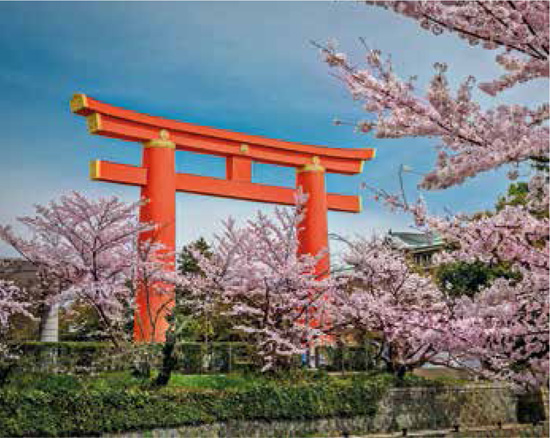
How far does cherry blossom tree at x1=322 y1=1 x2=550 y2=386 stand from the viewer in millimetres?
4141

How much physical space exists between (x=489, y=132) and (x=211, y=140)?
52.7 feet

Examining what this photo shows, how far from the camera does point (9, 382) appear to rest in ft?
36.8

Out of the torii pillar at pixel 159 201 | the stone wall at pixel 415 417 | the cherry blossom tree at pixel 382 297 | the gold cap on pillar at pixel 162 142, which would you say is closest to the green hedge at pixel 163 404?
the stone wall at pixel 415 417

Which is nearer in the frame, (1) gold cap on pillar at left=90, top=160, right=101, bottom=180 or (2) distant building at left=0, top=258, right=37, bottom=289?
(2) distant building at left=0, top=258, right=37, bottom=289

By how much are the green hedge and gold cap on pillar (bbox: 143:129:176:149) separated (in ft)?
28.9

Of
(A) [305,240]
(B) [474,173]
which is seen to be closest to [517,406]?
(A) [305,240]

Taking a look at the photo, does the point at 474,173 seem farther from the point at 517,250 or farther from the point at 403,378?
the point at 403,378

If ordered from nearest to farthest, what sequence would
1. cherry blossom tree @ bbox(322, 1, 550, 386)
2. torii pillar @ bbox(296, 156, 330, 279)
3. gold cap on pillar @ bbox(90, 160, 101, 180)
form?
cherry blossom tree @ bbox(322, 1, 550, 386) < gold cap on pillar @ bbox(90, 160, 101, 180) < torii pillar @ bbox(296, 156, 330, 279)

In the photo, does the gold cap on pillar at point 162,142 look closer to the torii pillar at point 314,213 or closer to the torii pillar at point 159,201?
the torii pillar at point 159,201

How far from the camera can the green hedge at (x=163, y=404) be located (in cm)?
955

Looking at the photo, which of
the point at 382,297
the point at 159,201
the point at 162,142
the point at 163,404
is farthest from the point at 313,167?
the point at 163,404

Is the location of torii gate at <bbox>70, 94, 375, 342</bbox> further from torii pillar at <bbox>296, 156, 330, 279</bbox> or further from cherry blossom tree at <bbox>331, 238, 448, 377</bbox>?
cherry blossom tree at <bbox>331, 238, 448, 377</bbox>

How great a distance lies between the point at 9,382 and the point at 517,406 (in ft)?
36.4

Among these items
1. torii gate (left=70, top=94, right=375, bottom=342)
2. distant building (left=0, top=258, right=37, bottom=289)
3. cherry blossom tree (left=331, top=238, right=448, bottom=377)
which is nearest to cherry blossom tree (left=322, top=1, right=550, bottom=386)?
cherry blossom tree (left=331, top=238, right=448, bottom=377)
